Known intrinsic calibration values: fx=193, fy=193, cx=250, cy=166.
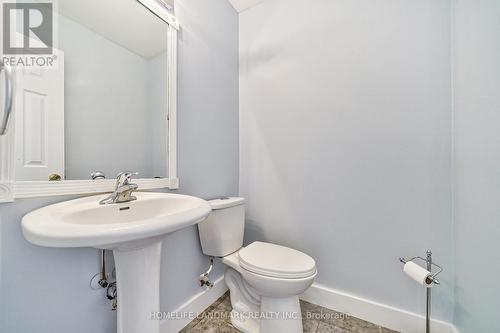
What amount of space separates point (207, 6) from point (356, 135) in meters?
1.32

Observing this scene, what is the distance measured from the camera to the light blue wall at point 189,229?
0.60 meters

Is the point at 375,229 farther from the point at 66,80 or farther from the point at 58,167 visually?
the point at 66,80

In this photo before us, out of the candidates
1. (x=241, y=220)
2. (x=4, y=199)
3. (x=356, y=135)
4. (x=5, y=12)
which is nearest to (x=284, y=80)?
(x=356, y=135)

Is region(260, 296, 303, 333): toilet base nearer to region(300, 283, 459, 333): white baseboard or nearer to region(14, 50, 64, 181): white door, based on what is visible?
region(300, 283, 459, 333): white baseboard

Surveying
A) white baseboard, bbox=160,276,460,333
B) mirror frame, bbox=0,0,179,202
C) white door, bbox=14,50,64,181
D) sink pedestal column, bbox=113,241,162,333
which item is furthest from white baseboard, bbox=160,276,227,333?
white door, bbox=14,50,64,181

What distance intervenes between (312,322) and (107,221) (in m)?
1.25

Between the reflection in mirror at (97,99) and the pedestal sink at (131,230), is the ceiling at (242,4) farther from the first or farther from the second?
the pedestal sink at (131,230)

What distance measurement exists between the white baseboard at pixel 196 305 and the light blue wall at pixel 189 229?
50mm

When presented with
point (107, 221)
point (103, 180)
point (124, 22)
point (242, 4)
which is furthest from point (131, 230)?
point (242, 4)

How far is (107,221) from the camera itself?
0.70 metres

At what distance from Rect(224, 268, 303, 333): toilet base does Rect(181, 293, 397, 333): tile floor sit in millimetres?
80

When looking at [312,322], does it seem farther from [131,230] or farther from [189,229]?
[131,230]

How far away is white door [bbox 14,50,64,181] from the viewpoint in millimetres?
627

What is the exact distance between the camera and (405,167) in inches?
42.9
